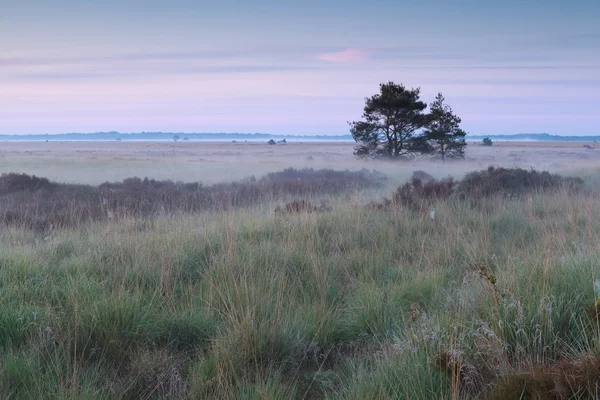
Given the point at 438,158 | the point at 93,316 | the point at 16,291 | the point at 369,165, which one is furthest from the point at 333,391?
the point at 438,158

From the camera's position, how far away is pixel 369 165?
31109mm

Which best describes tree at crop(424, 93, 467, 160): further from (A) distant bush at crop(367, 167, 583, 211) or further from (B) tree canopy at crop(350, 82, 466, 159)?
(A) distant bush at crop(367, 167, 583, 211)

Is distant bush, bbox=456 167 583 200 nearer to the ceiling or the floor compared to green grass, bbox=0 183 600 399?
nearer to the ceiling

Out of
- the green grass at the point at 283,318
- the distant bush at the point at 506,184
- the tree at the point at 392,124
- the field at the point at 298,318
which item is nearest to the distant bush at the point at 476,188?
the distant bush at the point at 506,184

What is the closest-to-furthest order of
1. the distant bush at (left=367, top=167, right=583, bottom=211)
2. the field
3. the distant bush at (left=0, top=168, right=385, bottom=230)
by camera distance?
the field → the distant bush at (left=367, top=167, right=583, bottom=211) → the distant bush at (left=0, top=168, right=385, bottom=230)

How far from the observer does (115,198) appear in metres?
13.2

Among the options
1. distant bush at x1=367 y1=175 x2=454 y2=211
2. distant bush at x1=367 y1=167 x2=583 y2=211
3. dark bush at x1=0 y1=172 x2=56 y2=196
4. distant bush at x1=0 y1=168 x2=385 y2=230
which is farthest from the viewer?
dark bush at x1=0 y1=172 x2=56 y2=196

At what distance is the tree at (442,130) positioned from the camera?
1207 inches

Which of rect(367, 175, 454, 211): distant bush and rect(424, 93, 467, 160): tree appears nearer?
rect(367, 175, 454, 211): distant bush

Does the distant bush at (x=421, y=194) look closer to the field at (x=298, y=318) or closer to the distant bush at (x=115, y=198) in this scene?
the field at (x=298, y=318)

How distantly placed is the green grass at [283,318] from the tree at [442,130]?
972 inches

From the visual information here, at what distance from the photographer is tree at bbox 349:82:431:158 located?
2923 cm

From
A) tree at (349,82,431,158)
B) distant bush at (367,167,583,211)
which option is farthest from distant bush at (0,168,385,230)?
tree at (349,82,431,158)

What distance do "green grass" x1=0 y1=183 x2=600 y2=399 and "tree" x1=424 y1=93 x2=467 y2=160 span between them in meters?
24.7
